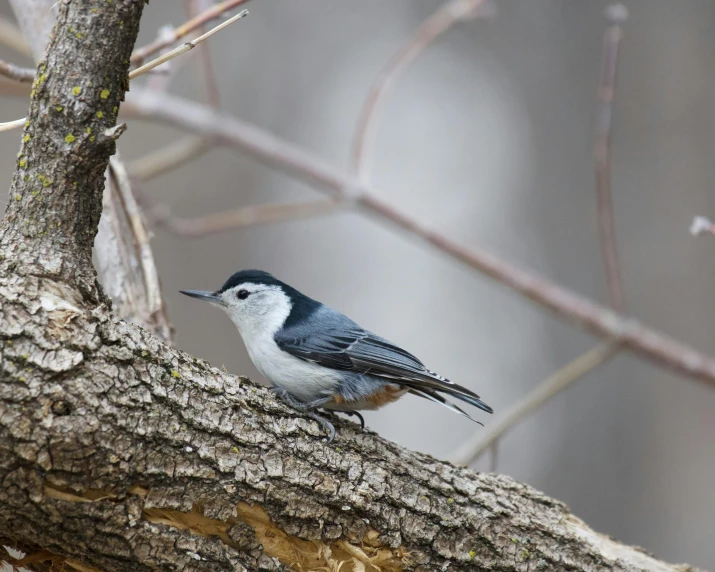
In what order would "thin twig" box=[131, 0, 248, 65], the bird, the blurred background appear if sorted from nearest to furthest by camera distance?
1. "thin twig" box=[131, 0, 248, 65]
2. the bird
3. the blurred background

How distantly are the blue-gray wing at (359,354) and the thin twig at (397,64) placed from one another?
1182mm

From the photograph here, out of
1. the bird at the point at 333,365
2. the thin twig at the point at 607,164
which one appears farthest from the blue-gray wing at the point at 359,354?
the thin twig at the point at 607,164

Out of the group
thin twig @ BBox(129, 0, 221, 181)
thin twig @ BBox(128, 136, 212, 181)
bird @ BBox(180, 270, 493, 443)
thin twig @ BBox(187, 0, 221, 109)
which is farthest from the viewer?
thin twig @ BBox(128, 136, 212, 181)

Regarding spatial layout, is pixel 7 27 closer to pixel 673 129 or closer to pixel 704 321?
pixel 673 129

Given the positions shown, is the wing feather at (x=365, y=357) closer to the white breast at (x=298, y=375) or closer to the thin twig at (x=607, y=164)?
the white breast at (x=298, y=375)

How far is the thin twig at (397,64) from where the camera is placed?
320 centimetres

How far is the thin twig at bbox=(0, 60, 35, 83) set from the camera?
200 centimetres

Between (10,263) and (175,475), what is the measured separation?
1.68 feet

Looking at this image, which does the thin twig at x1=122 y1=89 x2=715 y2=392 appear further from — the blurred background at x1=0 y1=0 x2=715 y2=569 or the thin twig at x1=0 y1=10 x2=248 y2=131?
the thin twig at x1=0 y1=10 x2=248 y2=131

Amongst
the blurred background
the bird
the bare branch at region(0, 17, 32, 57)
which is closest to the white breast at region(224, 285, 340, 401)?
the bird

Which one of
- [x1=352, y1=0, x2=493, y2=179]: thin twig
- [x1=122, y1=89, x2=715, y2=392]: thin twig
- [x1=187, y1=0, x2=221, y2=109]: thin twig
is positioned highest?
[x1=352, y1=0, x2=493, y2=179]: thin twig

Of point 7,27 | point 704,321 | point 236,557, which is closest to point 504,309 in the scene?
point 704,321

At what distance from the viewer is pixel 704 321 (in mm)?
4492

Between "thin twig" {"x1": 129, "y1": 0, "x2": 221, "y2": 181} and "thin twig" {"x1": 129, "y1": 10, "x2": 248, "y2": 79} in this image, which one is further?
"thin twig" {"x1": 129, "y1": 0, "x2": 221, "y2": 181}
